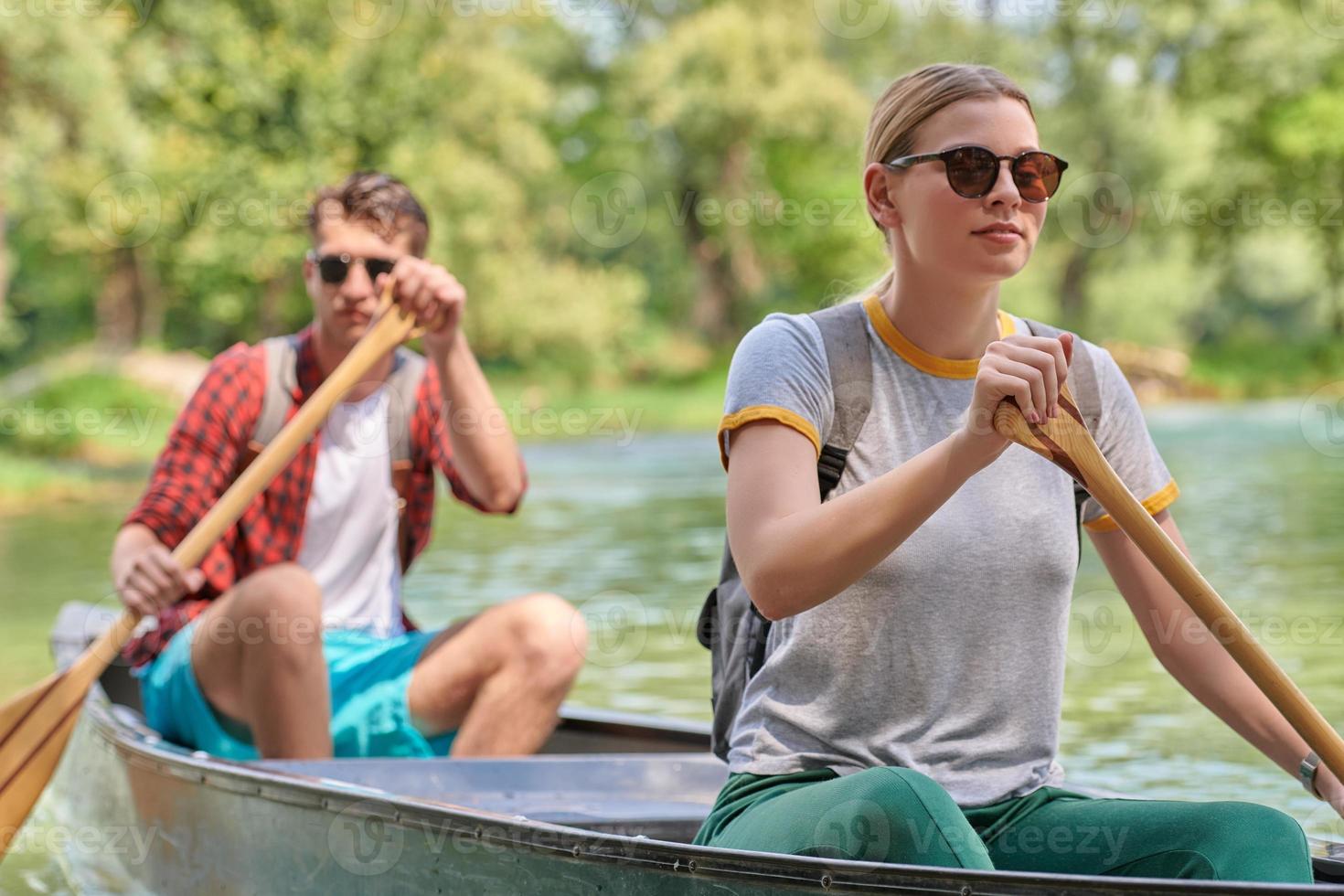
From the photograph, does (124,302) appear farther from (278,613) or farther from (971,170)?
(971,170)

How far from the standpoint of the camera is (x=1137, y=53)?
82.7 feet

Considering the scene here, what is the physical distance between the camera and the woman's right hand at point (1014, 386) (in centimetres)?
169

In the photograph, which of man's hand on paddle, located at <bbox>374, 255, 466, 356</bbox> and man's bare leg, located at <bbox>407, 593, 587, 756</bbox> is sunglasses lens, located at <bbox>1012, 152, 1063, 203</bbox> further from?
man's bare leg, located at <bbox>407, 593, 587, 756</bbox>

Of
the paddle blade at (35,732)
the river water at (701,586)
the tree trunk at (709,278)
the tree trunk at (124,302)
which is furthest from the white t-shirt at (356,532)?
the tree trunk at (709,278)

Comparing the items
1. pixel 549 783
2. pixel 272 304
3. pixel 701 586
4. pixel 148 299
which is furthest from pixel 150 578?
pixel 148 299

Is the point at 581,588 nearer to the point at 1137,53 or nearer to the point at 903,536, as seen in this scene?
the point at 903,536

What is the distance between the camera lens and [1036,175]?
1961 mm

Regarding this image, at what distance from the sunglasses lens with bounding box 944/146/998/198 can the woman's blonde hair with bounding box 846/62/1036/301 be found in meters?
0.06

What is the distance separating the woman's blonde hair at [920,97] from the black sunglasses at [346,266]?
5.00 feet

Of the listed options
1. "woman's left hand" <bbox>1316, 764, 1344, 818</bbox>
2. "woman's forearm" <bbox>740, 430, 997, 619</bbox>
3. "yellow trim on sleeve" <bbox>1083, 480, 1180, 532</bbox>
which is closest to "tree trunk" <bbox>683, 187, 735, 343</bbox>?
"yellow trim on sleeve" <bbox>1083, 480, 1180, 532</bbox>

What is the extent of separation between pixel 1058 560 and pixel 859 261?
24708mm

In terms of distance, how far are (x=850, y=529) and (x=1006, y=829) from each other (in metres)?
0.45

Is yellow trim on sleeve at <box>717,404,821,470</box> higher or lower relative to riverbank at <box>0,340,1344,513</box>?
lower

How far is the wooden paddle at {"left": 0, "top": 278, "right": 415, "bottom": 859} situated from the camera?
3213 mm
